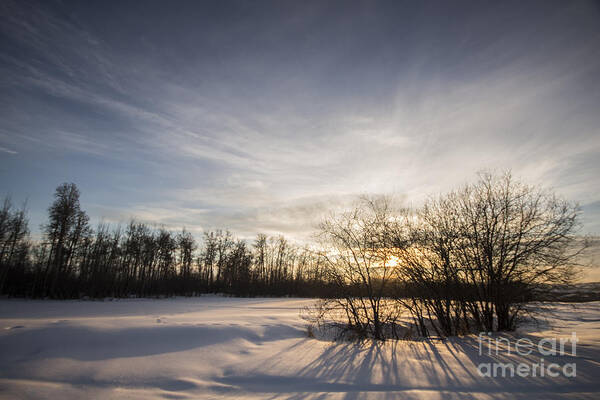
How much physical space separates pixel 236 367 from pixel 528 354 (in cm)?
692

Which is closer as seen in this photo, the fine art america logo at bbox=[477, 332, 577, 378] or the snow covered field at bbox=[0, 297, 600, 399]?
the snow covered field at bbox=[0, 297, 600, 399]

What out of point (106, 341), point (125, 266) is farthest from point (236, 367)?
point (125, 266)

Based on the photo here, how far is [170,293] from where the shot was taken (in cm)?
4247

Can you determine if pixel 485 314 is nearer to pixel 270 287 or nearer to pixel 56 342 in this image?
pixel 56 342

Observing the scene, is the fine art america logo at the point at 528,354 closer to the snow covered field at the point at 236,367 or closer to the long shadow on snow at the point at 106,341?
the snow covered field at the point at 236,367

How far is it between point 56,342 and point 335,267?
26.5 feet

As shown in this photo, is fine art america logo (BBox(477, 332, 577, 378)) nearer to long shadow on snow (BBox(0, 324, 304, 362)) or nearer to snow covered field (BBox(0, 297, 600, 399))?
snow covered field (BBox(0, 297, 600, 399))

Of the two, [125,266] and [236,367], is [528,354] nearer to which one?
[236,367]

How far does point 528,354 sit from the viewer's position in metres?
6.08

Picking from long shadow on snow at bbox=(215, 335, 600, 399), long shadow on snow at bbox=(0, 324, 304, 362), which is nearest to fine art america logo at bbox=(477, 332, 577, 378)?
long shadow on snow at bbox=(215, 335, 600, 399)

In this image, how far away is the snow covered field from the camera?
426cm

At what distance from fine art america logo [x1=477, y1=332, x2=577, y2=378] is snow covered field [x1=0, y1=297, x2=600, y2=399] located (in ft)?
0.47

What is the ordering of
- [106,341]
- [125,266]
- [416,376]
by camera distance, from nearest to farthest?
[416,376], [106,341], [125,266]

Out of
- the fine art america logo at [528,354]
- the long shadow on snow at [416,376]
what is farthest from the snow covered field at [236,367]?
the fine art america logo at [528,354]
